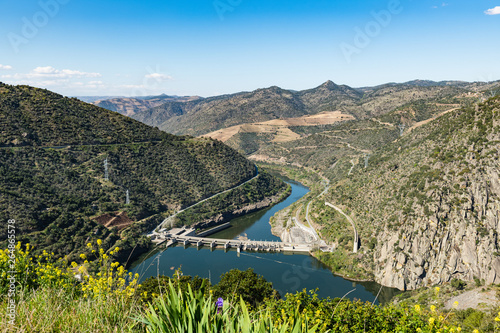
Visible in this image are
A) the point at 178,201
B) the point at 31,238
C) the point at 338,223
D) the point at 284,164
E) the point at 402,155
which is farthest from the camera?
the point at 284,164

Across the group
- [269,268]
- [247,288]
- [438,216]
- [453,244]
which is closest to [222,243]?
[269,268]

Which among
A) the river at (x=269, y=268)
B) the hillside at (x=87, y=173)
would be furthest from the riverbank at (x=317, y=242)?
the hillside at (x=87, y=173)

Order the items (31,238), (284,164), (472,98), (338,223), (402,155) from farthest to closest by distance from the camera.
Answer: (284,164)
(472,98)
(402,155)
(338,223)
(31,238)

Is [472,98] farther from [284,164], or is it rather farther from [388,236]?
[388,236]

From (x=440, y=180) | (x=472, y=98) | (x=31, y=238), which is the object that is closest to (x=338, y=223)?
(x=440, y=180)

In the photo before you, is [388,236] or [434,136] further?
[434,136]

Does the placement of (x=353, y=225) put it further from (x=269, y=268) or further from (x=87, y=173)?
(x=87, y=173)

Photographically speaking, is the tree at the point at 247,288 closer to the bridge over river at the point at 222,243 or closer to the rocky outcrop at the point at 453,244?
the rocky outcrop at the point at 453,244
